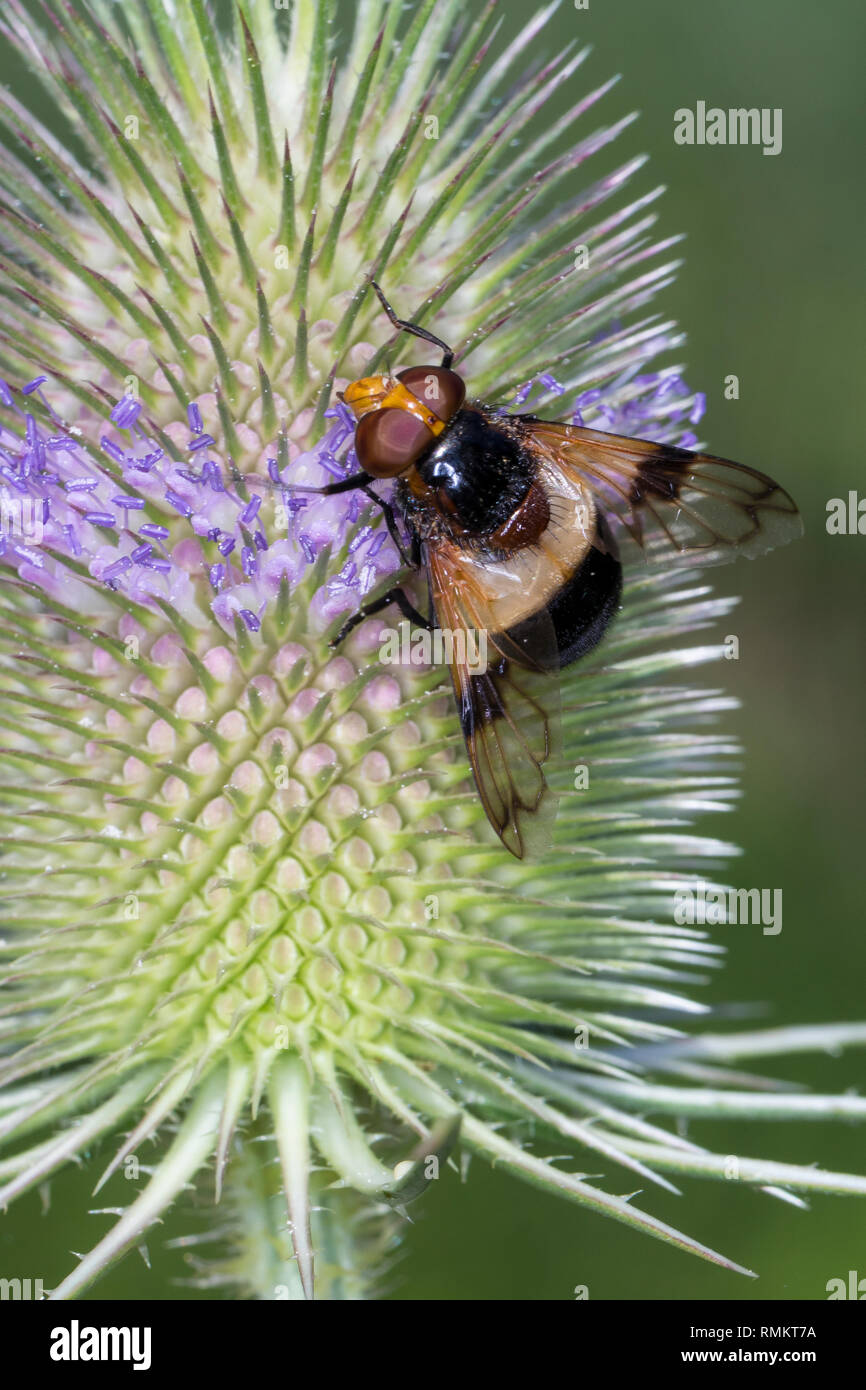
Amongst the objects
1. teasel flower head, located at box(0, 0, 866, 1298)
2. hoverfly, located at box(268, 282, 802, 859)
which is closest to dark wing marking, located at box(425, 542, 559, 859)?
hoverfly, located at box(268, 282, 802, 859)

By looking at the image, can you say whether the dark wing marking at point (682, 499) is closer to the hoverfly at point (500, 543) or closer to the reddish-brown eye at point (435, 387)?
the hoverfly at point (500, 543)

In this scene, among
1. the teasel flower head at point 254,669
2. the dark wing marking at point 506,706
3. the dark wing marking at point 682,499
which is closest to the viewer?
the dark wing marking at point 506,706

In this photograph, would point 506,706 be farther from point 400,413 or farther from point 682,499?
point 682,499

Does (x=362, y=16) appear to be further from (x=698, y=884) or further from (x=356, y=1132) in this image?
(x=356, y=1132)

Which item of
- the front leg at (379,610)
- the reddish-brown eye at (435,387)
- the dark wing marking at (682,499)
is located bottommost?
the front leg at (379,610)

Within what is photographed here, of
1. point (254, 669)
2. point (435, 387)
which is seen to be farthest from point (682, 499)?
point (254, 669)

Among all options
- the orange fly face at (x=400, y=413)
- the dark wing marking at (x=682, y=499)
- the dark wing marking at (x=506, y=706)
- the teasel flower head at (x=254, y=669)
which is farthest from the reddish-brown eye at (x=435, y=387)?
the dark wing marking at (x=682, y=499)

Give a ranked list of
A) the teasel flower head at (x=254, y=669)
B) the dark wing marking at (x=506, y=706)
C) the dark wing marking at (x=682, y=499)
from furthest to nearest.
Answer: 1. the dark wing marking at (x=682, y=499)
2. the teasel flower head at (x=254, y=669)
3. the dark wing marking at (x=506, y=706)
